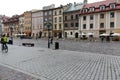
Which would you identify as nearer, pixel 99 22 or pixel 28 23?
pixel 99 22

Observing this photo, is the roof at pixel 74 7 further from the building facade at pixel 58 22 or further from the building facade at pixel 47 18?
the building facade at pixel 47 18

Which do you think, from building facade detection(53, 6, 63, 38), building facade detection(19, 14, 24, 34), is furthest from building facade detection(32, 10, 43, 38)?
building facade detection(19, 14, 24, 34)

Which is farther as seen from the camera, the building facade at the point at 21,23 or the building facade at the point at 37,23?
the building facade at the point at 21,23

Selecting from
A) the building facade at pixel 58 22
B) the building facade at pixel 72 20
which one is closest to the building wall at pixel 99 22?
the building facade at pixel 72 20

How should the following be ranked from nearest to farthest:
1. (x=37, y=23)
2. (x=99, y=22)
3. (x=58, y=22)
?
(x=99, y=22) < (x=58, y=22) < (x=37, y=23)

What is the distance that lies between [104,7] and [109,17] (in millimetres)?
3521

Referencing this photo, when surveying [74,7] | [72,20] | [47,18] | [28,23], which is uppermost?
[74,7]

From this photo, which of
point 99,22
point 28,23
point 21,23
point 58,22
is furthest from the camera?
point 21,23

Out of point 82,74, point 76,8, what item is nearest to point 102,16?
point 76,8

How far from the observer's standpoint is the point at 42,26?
Result: 259 ft

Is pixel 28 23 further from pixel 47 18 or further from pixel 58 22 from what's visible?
pixel 58 22

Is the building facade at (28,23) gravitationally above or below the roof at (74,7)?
below

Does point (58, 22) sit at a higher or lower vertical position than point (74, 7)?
lower

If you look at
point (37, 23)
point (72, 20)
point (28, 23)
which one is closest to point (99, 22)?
point (72, 20)
